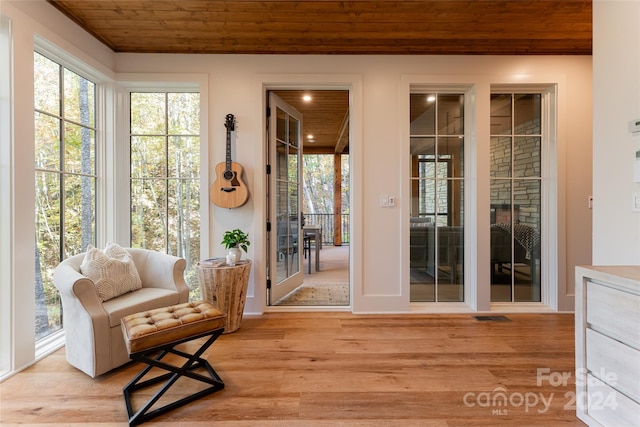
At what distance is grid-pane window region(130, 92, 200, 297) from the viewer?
3004 mm

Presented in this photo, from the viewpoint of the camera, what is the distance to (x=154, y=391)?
5.63 feet

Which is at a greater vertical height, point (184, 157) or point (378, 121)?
point (378, 121)

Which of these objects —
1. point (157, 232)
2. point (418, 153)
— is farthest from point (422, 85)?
point (157, 232)

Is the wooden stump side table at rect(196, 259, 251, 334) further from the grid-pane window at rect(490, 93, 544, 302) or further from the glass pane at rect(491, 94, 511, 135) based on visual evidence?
the glass pane at rect(491, 94, 511, 135)

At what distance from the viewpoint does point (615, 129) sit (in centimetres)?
166

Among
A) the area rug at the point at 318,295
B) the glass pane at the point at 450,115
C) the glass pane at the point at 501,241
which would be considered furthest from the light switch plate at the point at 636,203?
the area rug at the point at 318,295

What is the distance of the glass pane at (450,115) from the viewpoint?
3076 millimetres

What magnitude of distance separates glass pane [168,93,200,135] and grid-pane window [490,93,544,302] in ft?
10.5

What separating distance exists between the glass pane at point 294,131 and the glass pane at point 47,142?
2.19 m

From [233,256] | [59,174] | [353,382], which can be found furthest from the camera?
[233,256]

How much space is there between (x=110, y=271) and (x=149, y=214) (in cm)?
102

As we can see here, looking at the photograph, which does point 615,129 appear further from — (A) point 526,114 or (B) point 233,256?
(B) point 233,256

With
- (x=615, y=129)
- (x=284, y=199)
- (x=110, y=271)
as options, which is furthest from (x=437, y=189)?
(x=110, y=271)

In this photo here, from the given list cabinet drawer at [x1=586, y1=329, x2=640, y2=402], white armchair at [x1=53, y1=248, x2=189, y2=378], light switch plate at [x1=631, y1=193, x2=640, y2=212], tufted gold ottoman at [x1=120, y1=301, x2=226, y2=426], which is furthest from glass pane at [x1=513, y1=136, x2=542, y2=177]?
white armchair at [x1=53, y1=248, x2=189, y2=378]
